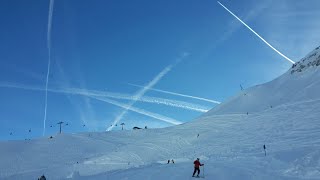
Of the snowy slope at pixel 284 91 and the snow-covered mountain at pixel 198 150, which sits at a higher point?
the snowy slope at pixel 284 91

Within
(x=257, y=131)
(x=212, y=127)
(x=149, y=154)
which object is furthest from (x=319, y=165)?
(x=212, y=127)

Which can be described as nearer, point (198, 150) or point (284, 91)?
point (198, 150)

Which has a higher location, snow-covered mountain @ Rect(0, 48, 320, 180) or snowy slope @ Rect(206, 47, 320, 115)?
snowy slope @ Rect(206, 47, 320, 115)

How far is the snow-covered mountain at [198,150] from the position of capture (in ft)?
89.4

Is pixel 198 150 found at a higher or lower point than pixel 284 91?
lower

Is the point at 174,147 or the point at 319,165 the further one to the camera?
the point at 174,147

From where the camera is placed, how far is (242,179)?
23203 mm

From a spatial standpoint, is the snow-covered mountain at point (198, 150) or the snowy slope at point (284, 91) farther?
the snowy slope at point (284, 91)

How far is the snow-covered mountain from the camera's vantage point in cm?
2723

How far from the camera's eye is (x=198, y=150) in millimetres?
46031

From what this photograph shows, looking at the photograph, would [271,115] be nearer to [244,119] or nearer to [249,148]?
[244,119]

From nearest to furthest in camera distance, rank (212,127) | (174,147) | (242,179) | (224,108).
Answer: (242,179) → (174,147) → (212,127) → (224,108)

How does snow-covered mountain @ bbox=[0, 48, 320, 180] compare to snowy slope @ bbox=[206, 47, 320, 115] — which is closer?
snow-covered mountain @ bbox=[0, 48, 320, 180]

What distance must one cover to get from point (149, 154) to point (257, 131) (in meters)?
14.1
